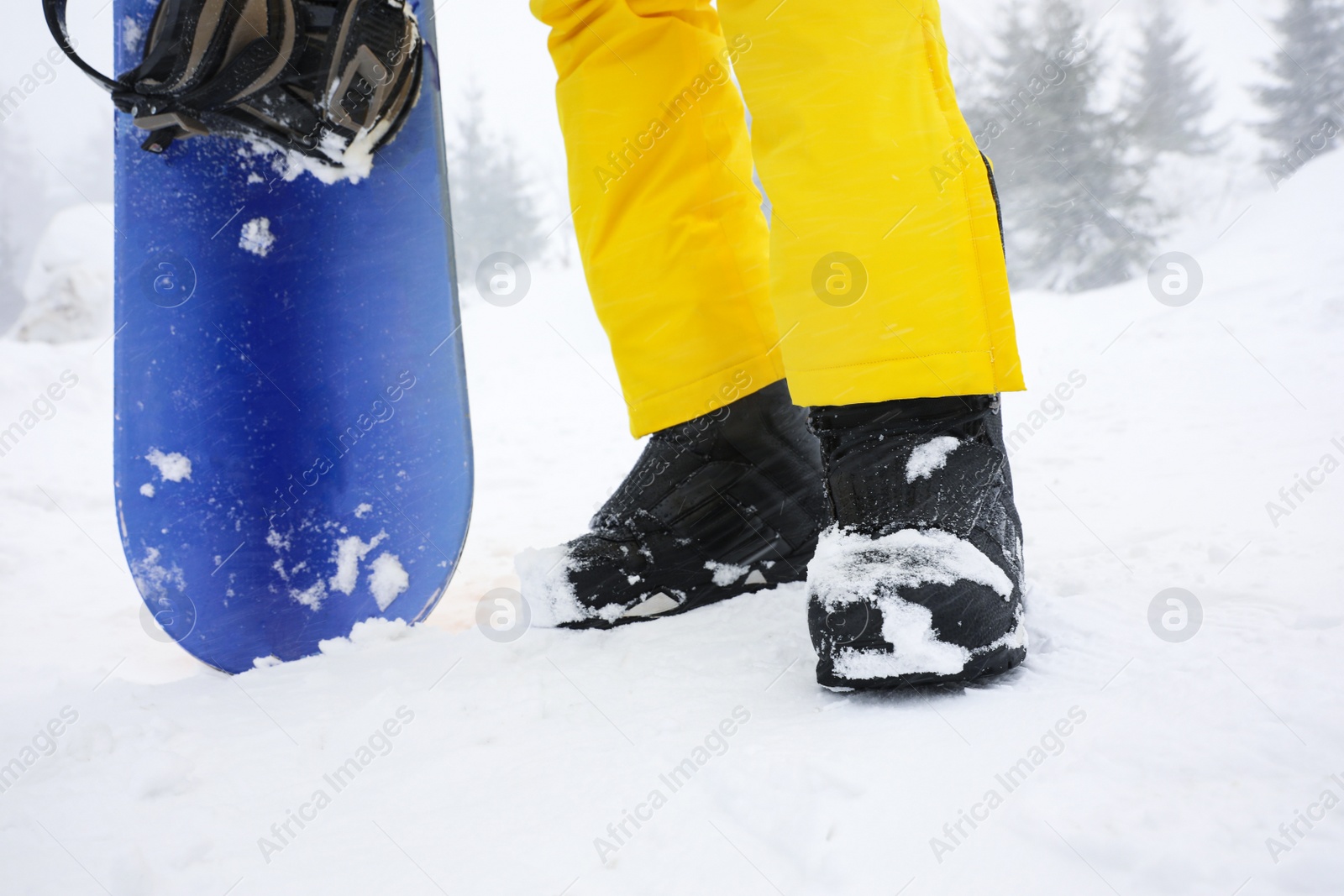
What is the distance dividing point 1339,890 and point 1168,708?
187 mm

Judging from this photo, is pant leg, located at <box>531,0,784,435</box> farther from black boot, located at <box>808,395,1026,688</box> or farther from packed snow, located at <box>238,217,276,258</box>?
packed snow, located at <box>238,217,276,258</box>

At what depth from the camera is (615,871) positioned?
0.43m

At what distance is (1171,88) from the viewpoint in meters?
14.6

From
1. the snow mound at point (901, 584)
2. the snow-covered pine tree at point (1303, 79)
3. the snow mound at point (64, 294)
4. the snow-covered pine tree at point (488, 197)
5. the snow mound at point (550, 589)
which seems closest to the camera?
the snow mound at point (901, 584)

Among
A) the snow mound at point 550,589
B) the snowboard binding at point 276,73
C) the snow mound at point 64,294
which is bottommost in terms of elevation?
the snow mound at point 64,294

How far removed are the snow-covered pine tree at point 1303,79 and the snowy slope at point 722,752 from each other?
42.3 ft

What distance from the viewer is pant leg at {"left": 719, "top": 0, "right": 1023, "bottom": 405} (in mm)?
637

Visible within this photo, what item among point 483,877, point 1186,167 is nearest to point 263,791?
point 483,877

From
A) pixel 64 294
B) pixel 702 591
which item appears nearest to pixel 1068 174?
pixel 702 591

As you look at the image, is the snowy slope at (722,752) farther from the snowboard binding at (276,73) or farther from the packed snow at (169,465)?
the snowboard binding at (276,73)

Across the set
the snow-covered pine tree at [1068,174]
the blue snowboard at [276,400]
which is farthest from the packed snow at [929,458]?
the snow-covered pine tree at [1068,174]

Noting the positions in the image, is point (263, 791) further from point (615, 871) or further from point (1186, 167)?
point (1186, 167)

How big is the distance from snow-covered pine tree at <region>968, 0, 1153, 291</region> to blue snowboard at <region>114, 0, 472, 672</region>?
11.7 metres

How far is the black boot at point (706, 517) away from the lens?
3.04 ft
